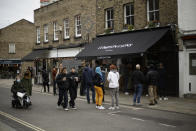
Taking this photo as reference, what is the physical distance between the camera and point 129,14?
19.9 metres

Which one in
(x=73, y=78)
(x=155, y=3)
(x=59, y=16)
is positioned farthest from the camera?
(x=59, y=16)

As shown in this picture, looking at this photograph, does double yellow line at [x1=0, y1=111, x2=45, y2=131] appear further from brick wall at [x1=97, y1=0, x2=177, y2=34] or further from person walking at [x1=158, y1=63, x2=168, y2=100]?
brick wall at [x1=97, y1=0, x2=177, y2=34]

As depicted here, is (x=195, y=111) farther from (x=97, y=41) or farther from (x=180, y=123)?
Answer: (x=97, y=41)

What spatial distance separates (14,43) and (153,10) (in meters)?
38.0

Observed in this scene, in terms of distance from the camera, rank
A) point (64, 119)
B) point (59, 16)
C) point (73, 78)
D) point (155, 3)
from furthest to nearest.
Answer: point (59, 16), point (155, 3), point (73, 78), point (64, 119)

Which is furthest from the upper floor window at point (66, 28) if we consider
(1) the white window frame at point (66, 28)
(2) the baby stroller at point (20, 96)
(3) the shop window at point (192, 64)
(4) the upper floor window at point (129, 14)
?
(2) the baby stroller at point (20, 96)

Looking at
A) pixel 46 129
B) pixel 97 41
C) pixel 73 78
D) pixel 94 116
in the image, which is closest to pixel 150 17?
pixel 97 41

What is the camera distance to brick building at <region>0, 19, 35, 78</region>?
50.5 m

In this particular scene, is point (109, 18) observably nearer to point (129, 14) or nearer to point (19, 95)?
point (129, 14)

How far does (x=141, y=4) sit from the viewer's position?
61.8ft

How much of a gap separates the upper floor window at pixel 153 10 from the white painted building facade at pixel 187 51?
6.45 ft

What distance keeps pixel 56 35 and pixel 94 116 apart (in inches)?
746

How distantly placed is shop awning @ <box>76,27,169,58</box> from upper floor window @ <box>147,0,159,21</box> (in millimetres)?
855

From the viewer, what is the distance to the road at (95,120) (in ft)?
27.6
